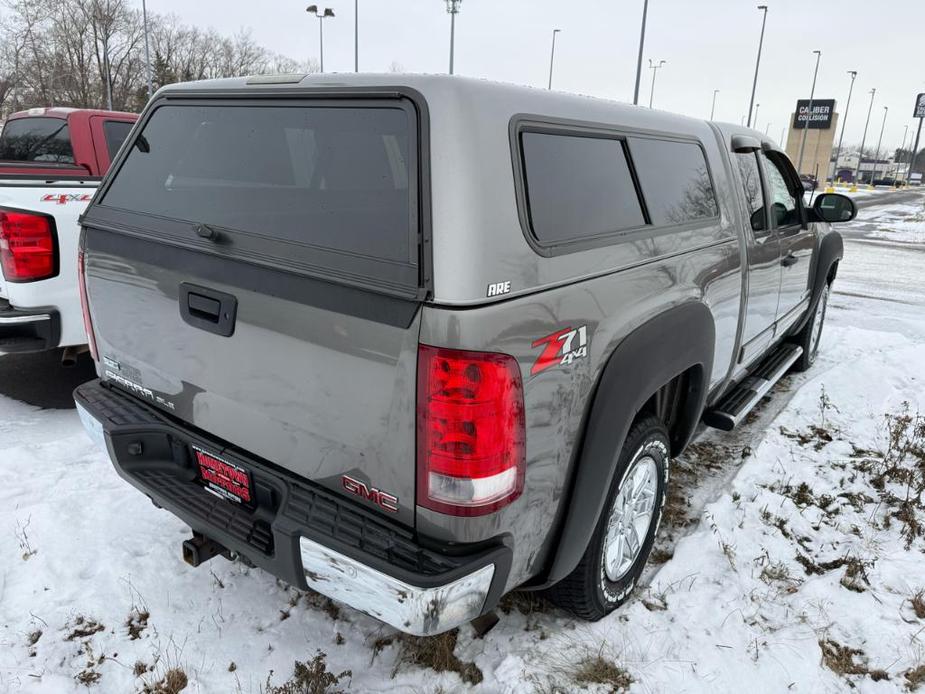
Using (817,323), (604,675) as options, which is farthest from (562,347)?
(817,323)

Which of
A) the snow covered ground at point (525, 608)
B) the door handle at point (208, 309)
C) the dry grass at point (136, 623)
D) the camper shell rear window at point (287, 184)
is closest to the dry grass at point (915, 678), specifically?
the snow covered ground at point (525, 608)

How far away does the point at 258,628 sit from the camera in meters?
2.57

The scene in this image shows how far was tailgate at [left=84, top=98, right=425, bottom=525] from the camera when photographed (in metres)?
1.82

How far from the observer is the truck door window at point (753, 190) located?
143 inches

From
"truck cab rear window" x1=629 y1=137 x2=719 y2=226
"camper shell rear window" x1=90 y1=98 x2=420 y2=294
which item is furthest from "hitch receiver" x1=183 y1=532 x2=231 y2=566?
"truck cab rear window" x1=629 y1=137 x2=719 y2=226

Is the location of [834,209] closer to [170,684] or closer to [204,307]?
[204,307]

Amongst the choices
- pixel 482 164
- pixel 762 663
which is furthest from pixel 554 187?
pixel 762 663

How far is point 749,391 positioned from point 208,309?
3.32 m

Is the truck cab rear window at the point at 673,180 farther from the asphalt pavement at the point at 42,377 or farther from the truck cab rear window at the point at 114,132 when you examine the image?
the truck cab rear window at the point at 114,132

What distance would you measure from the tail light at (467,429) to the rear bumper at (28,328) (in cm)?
331

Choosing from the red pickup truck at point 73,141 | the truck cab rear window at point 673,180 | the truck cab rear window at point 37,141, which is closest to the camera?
the truck cab rear window at point 673,180

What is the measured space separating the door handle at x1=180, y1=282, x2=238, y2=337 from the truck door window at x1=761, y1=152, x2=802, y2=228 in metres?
3.24

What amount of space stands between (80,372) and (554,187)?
4.65 m

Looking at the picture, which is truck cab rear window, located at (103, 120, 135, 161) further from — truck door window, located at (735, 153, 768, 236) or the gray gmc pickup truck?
truck door window, located at (735, 153, 768, 236)
